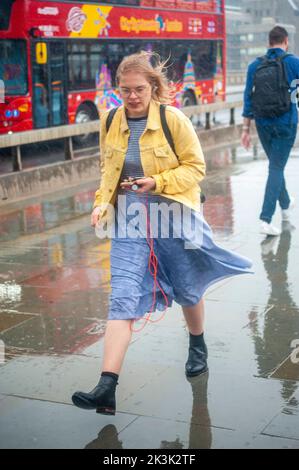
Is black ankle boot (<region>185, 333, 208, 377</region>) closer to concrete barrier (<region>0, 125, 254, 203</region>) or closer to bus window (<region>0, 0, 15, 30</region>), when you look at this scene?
concrete barrier (<region>0, 125, 254, 203</region>)

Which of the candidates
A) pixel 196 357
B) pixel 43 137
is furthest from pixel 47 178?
pixel 196 357

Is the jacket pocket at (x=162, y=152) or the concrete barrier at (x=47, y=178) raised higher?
the jacket pocket at (x=162, y=152)

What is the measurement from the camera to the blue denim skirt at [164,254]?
4609mm

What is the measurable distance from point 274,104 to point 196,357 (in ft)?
13.2

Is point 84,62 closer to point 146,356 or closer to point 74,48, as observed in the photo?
point 74,48

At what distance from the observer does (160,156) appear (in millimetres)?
4590

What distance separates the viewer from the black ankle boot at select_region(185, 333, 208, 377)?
16.0 feet

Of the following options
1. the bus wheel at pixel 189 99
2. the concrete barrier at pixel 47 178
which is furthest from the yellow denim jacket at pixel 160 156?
the bus wheel at pixel 189 99

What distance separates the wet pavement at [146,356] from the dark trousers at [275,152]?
1.07ft

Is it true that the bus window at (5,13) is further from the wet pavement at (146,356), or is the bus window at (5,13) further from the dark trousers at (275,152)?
the dark trousers at (275,152)

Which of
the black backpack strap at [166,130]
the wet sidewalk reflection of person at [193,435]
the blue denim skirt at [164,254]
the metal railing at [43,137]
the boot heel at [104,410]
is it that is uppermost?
the black backpack strap at [166,130]
